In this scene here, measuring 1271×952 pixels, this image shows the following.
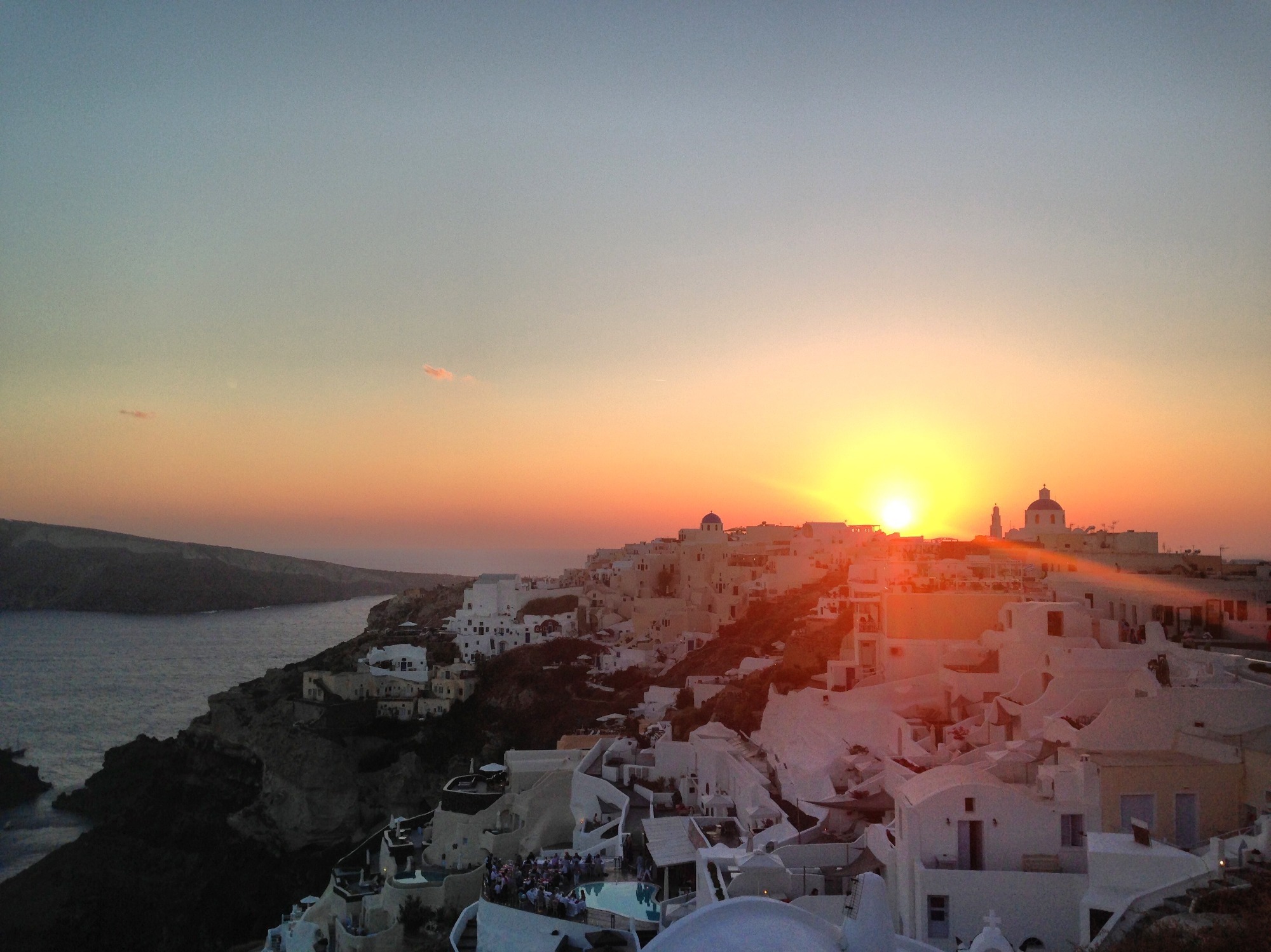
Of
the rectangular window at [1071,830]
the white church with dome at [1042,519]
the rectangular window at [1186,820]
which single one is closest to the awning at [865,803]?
the rectangular window at [1071,830]

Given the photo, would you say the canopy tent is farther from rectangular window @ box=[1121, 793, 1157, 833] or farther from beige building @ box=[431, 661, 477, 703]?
beige building @ box=[431, 661, 477, 703]

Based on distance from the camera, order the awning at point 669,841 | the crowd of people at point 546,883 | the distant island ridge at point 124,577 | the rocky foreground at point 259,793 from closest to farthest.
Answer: the crowd of people at point 546,883, the awning at point 669,841, the rocky foreground at point 259,793, the distant island ridge at point 124,577

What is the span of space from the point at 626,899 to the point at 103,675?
63119mm

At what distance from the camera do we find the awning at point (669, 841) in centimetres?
1223

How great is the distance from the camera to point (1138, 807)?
9133 mm

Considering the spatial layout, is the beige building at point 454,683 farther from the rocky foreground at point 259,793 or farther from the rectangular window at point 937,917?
the rectangular window at point 937,917

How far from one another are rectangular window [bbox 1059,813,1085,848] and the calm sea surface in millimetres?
31954

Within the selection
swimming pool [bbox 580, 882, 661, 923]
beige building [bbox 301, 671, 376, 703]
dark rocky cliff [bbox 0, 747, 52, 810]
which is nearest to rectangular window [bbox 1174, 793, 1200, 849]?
swimming pool [bbox 580, 882, 661, 923]

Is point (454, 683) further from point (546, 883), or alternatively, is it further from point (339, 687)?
point (546, 883)

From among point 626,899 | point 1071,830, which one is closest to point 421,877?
point 626,899

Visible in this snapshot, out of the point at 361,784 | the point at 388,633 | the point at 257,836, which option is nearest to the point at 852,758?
the point at 361,784

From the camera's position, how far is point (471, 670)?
34.8 meters

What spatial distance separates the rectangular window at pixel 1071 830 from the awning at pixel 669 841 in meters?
4.25

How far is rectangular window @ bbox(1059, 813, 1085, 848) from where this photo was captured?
9398 millimetres
